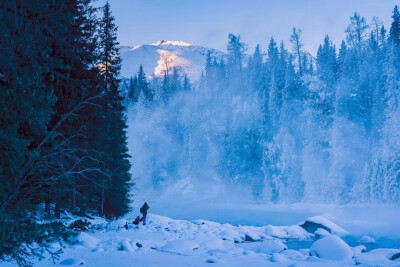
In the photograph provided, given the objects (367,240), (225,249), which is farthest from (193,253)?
(367,240)

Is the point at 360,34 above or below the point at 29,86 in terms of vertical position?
above

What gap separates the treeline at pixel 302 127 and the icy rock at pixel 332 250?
1156 inches

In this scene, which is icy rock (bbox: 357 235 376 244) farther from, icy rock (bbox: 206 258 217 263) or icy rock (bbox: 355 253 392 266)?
icy rock (bbox: 206 258 217 263)

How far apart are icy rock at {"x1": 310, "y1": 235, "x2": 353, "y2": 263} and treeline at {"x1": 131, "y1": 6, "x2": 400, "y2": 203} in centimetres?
2937

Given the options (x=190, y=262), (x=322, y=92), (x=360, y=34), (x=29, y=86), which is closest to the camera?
(x=29, y=86)

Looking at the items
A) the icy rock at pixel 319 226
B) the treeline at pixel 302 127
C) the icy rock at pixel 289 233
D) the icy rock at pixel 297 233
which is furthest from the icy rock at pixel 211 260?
the treeline at pixel 302 127

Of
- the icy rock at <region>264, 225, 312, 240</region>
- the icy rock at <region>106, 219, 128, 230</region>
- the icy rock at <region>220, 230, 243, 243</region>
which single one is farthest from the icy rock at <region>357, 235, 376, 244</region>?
the icy rock at <region>106, 219, 128, 230</region>

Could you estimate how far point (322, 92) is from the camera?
52844mm

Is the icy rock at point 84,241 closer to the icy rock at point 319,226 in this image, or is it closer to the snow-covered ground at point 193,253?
the snow-covered ground at point 193,253

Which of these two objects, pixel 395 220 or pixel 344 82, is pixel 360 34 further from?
pixel 395 220

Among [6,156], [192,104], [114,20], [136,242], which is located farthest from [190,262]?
[192,104]

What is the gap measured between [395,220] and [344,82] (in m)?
24.0

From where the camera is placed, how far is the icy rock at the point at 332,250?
1260cm

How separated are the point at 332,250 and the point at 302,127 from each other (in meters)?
43.1
